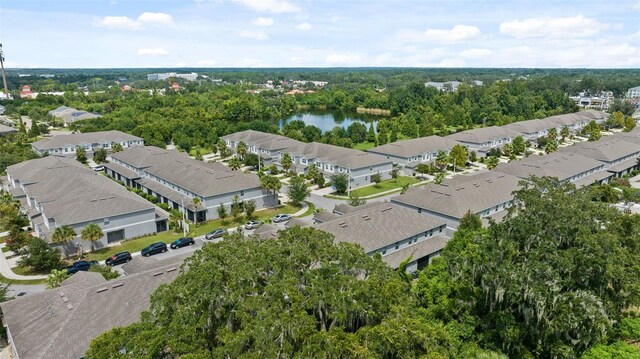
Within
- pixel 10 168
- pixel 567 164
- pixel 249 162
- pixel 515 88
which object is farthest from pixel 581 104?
pixel 10 168

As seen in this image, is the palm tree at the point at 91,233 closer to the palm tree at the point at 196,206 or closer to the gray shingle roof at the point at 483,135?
the palm tree at the point at 196,206

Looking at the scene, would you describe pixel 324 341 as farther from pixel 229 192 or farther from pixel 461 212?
pixel 229 192

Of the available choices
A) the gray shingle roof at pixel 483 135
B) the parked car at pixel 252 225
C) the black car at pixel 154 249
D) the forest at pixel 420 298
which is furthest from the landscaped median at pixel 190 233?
the gray shingle roof at pixel 483 135

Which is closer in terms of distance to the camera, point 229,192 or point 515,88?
point 229,192

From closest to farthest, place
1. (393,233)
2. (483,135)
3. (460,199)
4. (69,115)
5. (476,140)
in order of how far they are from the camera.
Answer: (393,233) → (460,199) → (476,140) → (483,135) → (69,115)

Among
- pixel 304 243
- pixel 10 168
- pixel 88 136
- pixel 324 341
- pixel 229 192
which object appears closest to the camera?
pixel 324 341

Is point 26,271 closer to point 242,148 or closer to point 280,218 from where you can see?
point 280,218

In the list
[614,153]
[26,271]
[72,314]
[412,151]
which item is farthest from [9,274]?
[614,153]
